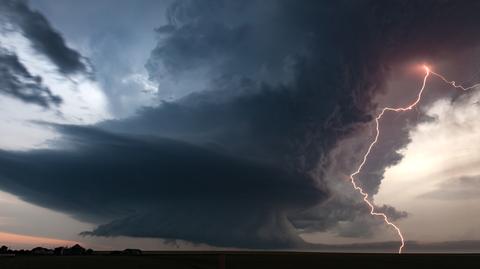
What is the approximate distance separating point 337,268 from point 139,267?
35.5 meters

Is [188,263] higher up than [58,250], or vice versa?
[58,250]

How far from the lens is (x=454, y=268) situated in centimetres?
9075

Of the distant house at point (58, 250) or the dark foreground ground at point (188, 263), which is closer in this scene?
the dark foreground ground at point (188, 263)

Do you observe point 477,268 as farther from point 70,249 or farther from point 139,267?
point 70,249

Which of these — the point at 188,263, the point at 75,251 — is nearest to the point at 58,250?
the point at 75,251

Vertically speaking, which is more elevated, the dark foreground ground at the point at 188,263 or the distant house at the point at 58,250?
the distant house at the point at 58,250

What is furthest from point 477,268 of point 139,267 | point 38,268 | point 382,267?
point 38,268

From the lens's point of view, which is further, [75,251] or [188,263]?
[75,251]

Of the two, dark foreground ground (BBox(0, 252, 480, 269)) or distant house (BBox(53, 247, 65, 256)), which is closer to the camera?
dark foreground ground (BBox(0, 252, 480, 269))

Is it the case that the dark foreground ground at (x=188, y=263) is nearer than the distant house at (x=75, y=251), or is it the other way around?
the dark foreground ground at (x=188, y=263)

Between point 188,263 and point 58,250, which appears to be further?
point 58,250

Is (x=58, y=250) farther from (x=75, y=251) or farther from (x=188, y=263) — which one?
(x=188, y=263)

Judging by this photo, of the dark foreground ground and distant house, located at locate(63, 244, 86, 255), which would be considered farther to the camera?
distant house, located at locate(63, 244, 86, 255)

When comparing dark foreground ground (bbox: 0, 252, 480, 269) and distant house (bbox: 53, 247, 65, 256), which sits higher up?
distant house (bbox: 53, 247, 65, 256)
